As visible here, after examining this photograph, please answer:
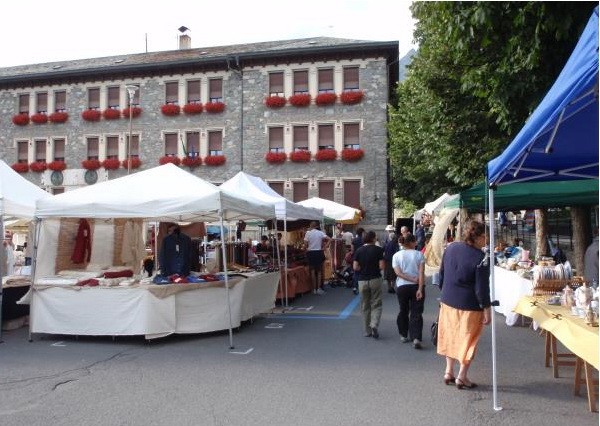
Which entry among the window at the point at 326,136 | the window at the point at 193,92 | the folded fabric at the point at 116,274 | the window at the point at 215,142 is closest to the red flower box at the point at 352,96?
the window at the point at 326,136

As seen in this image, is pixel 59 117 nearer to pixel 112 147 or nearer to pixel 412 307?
pixel 112 147

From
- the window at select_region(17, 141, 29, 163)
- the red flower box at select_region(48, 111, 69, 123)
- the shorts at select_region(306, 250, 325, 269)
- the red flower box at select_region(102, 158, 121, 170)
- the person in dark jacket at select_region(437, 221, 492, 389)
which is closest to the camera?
the person in dark jacket at select_region(437, 221, 492, 389)

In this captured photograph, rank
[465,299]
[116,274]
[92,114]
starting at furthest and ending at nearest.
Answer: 1. [92,114]
2. [116,274]
3. [465,299]

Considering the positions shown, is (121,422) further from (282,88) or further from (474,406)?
(282,88)

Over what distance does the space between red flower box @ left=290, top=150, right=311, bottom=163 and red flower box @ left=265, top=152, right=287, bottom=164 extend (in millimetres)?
443

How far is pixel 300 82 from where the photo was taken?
99.1 feet

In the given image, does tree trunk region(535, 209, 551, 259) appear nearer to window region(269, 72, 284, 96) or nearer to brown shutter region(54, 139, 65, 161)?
window region(269, 72, 284, 96)

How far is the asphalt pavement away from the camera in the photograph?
4.79 meters

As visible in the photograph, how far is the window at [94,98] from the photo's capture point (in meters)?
33.2

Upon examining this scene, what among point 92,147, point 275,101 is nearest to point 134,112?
point 92,147

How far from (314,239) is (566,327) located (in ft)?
31.5

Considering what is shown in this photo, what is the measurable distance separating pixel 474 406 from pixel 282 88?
27.0 metres

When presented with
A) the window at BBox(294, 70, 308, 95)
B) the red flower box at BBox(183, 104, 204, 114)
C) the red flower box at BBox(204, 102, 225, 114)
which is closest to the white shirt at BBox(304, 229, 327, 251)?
the window at BBox(294, 70, 308, 95)

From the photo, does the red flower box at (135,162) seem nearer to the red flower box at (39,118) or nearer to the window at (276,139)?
the red flower box at (39,118)
